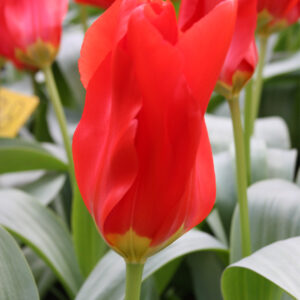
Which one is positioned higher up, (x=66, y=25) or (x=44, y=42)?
(x=44, y=42)

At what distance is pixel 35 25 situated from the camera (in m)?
0.66

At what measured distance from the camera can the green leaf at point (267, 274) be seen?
0.36 meters

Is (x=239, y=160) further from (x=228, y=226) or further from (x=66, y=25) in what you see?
(x=66, y=25)

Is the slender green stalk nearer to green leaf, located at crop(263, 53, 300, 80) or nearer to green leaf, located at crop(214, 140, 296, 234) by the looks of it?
green leaf, located at crop(214, 140, 296, 234)

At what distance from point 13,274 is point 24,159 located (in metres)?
0.34

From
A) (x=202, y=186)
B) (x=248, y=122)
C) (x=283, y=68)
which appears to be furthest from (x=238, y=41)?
(x=283, y=68)

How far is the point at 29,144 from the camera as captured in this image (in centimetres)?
82

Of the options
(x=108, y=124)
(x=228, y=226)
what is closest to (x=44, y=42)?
(x=228, y=226)

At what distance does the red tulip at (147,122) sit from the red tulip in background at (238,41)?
0.33ft

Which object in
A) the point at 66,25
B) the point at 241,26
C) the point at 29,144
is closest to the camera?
the point at 241,26

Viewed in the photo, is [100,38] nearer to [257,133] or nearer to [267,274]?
[267,274]

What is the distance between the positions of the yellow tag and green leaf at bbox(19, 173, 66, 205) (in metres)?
0.09

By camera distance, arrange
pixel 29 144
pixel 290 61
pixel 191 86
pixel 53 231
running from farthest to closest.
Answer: pixel 290 61
pixel 29 144
pixel 53 231
pixel 191 86

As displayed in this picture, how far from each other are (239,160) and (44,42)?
1.10 ft
